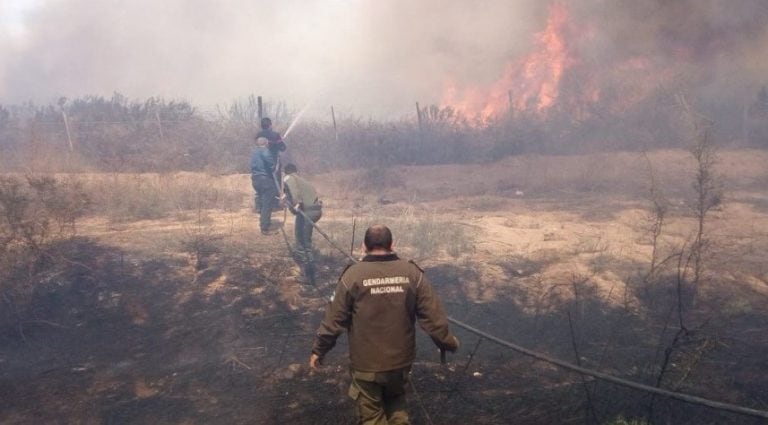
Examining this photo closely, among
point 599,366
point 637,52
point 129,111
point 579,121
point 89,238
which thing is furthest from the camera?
point 637,52

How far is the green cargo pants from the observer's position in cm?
325

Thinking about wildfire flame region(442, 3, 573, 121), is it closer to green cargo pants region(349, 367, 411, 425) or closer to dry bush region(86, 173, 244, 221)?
dry bush region(86, 173, 244, 221)

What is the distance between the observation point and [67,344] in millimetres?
5699

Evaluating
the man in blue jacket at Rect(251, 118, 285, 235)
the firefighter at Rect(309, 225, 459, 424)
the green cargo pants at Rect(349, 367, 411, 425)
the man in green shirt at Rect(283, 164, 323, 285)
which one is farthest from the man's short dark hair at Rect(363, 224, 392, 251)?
the man in blue jacket at Rect(251, 118, 285, 235)

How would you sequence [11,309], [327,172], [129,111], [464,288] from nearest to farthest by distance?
[11,309], [464,288], [327,172], [129,111]

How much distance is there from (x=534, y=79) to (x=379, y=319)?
20.8m

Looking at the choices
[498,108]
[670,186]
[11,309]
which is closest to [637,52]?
[498,108]

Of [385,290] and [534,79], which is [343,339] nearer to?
[385,290]

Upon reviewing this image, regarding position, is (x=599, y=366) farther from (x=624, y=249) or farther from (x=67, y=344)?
(x=67, y=344)

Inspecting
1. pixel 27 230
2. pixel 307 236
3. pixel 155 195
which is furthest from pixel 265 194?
pixel 155 195

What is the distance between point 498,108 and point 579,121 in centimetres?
350

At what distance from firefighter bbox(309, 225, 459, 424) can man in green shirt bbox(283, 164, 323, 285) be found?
4086 mm

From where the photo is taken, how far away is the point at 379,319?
3197 mm

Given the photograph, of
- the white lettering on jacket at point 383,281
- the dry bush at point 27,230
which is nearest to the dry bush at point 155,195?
the dry bush at point 27,230
